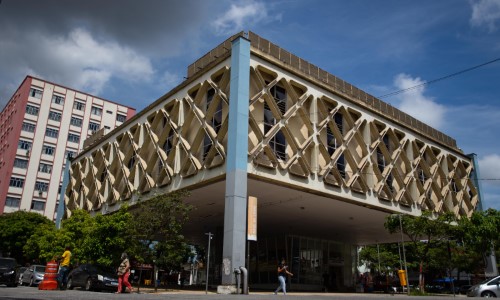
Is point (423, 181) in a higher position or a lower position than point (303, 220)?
higher

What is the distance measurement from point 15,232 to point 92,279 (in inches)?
1392

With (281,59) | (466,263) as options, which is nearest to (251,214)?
(281,59)

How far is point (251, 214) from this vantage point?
891 inches

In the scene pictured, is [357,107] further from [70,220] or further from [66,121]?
[66,121]

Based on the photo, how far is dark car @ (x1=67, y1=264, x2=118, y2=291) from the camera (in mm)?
20625

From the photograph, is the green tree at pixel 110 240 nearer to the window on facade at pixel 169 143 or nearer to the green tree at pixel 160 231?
the green tree at pixel 160 231

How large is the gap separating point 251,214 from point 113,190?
61.6 feet

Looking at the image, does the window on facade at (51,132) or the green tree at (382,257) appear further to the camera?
the window on facade at (51,132)

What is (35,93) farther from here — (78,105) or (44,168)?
(44,168)

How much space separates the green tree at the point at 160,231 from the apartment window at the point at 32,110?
5246 centimetres

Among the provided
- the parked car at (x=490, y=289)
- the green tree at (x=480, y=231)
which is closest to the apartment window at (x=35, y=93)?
the green tree at (x=480, y=231)

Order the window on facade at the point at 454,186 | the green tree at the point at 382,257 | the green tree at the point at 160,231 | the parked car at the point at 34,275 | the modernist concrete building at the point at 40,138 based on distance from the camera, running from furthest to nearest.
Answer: the modernist concrete building at the point at 40,138 → the green tree at the point at 382,257 → the window on facade at the point at 454,186 → the parked car at the point at 34,275 → the green tree at the point at 160,231

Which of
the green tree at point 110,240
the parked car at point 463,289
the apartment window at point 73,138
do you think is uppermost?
the apartment window at point 73,138

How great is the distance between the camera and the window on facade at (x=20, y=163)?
63.9 metres
